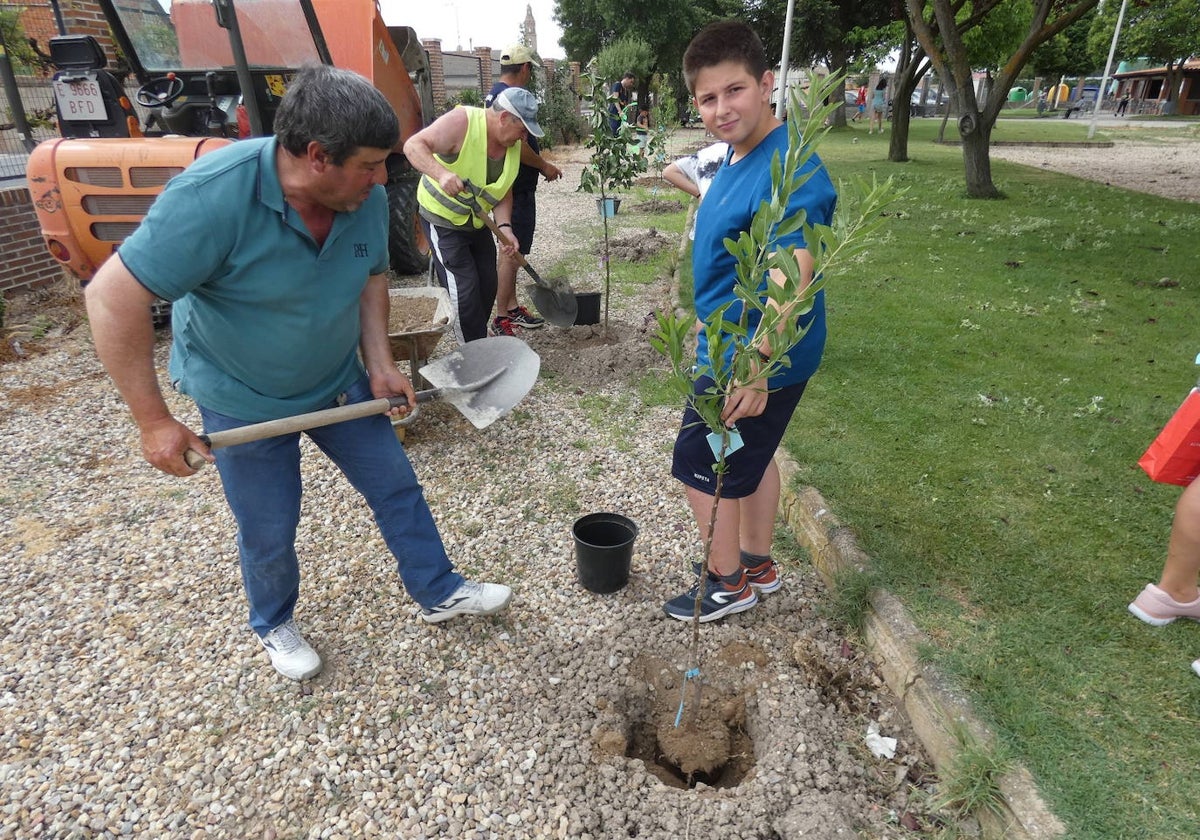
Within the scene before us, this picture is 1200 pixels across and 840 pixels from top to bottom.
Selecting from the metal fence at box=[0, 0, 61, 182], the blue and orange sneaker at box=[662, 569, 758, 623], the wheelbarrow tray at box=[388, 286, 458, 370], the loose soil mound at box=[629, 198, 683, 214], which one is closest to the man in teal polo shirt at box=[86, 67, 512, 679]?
the blue and orange sneaker at box=[662, 569, 758, 623]

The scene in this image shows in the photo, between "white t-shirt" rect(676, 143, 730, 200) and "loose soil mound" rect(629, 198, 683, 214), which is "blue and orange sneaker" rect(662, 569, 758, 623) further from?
"loose soil mound" rect(629, 198, 683, 214)

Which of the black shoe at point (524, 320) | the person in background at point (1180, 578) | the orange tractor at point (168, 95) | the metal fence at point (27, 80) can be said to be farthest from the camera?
the metal fence at point (27, 80)

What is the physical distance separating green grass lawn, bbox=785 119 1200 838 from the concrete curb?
0.17 ft

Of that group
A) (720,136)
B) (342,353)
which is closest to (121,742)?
(342,353)

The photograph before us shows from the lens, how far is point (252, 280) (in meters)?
1.76

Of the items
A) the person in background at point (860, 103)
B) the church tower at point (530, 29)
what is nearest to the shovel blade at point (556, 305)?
the church tower at point (530, 29)

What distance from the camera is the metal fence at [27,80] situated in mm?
6870

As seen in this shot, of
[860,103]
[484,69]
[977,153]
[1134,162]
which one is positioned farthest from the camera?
[860,103]

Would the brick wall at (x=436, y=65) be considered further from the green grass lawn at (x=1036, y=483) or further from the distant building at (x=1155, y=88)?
the distant building at (x=1155, y=88)

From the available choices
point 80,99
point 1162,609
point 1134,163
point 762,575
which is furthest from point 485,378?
point 1134,163

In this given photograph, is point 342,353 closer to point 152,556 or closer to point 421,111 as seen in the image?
point 152,556

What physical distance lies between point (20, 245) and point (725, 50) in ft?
22.5

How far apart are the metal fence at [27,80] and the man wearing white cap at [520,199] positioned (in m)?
4.38

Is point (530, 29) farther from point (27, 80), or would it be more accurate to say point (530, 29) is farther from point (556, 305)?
point (556, 305)
